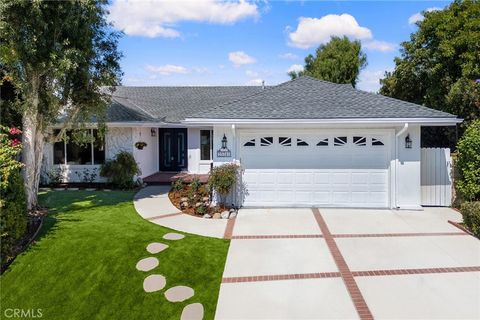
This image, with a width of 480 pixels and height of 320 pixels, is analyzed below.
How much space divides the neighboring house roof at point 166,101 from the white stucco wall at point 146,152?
2.69 feet

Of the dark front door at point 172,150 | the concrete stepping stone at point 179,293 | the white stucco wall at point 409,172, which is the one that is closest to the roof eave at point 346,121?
the white stucco wall at point 409,172

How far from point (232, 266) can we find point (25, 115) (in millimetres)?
8356

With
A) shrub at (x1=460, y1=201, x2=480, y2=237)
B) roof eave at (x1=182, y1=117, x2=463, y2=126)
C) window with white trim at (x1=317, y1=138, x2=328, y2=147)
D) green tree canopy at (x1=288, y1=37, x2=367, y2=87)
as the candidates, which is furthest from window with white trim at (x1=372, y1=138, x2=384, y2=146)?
green tree canopy at (x1=288, y1=37, x2=367, y2=87)

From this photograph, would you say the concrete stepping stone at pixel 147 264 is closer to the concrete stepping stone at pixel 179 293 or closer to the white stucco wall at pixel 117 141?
the concrete stepping stone at pixel 179 293

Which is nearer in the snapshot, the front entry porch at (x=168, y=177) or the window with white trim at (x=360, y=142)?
the window with white trim at (x=360, y=142)

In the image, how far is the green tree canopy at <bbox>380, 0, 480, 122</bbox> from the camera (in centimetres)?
1695

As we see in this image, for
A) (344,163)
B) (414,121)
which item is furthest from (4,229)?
(414,121)

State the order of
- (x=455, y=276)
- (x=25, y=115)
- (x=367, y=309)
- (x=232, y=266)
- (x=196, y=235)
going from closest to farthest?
(x=367, y=309)
(x=455, y=276)
(x=232, y=266)
(x=196, y=235)
(x=25, y=115)

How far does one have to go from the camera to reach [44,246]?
830 centimetres

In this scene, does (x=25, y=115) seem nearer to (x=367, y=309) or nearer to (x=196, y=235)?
(x=196, y=235)

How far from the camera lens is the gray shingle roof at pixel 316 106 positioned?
1133 centimetres

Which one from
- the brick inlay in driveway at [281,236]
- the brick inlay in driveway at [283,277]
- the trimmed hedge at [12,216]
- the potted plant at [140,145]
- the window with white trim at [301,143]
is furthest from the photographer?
the potted plant at [140,145]

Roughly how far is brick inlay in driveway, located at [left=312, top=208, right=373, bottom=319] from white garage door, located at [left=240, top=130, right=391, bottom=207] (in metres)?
2.38

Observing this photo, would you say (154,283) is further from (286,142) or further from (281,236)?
(286,142)
